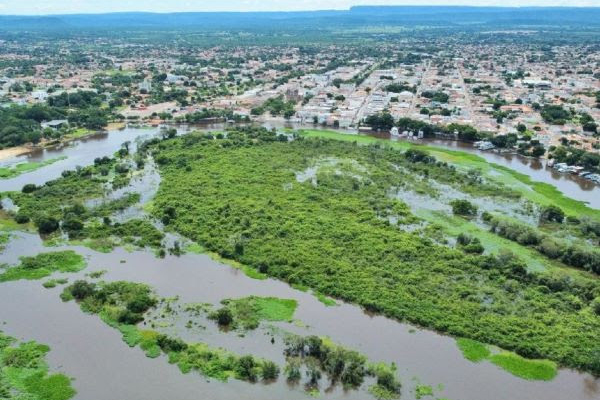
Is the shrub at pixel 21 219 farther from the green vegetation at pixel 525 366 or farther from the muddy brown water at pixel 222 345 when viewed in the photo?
the green vegetation at pixel 525 366

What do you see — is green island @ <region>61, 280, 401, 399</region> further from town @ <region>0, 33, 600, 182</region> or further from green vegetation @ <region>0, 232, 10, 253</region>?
town @ <region>0, 33, 600, 182</region>

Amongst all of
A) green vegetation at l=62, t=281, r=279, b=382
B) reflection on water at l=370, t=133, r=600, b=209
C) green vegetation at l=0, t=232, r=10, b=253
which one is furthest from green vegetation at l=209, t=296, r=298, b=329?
reflection on water at l=370, t=133, r=600, b=209

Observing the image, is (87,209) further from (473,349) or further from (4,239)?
(473,349)

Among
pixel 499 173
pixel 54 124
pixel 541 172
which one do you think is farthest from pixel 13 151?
pixel 541 172

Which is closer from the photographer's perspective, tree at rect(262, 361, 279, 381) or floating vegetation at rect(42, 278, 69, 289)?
tree at rect(262, 361, 279, 381)

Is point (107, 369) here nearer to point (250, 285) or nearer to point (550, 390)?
point (250, 285)

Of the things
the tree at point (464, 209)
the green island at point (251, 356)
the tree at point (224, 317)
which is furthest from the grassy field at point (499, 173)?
the tree at point (224, 317)
